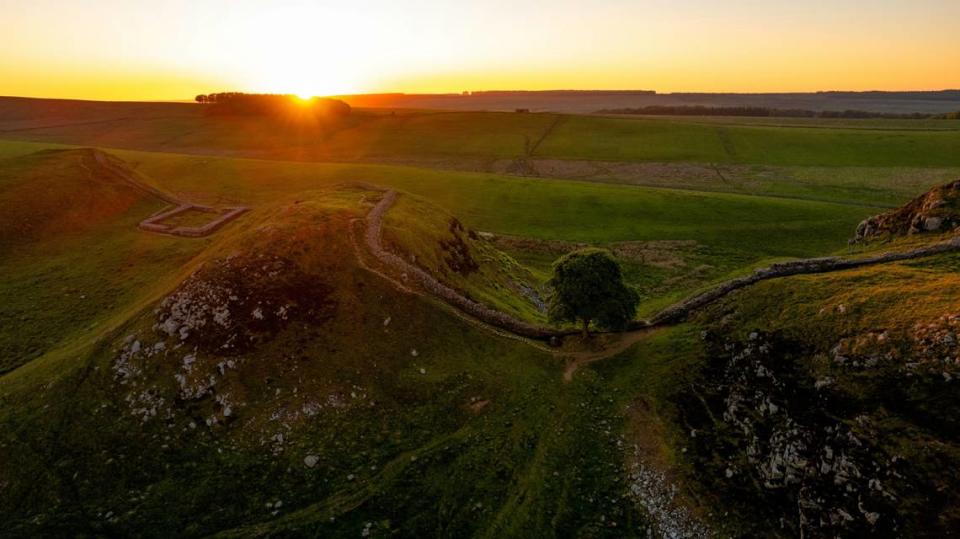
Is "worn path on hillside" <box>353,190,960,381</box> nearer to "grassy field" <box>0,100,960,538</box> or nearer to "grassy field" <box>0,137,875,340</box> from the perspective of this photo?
"grassy field" <box>0,100,960,538</box>

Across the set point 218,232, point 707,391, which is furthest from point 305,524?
point 218,232

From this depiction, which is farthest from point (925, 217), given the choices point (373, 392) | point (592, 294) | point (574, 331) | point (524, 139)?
point (524, 139)

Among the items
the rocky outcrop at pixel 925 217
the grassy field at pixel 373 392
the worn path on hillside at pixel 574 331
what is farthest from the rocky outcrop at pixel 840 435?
the rocky outcrop at pixel 925 217

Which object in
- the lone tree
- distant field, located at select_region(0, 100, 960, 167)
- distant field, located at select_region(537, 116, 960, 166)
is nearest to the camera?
the lone tree

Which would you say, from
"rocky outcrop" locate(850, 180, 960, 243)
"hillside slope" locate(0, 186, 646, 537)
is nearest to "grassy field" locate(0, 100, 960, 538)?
"hillside slope" locate(0, 186, 646, 537)

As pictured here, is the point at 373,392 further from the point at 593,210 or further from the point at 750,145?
the point at 750,145

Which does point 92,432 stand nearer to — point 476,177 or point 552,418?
point 552,418
